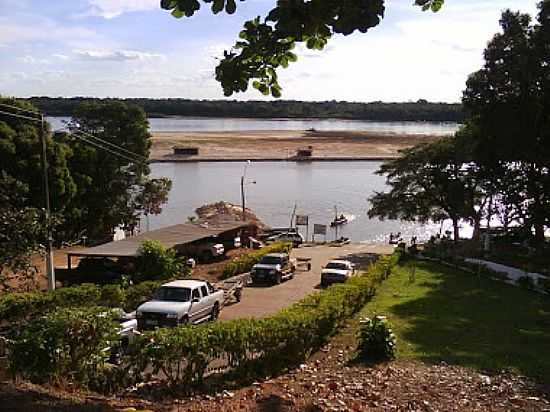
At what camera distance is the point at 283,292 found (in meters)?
24.5

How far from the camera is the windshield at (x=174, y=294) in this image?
17.2 m

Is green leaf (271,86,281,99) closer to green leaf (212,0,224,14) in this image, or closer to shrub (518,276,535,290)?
green leaf (212,0,224,14)

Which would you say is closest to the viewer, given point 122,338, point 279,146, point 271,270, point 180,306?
point 122,338

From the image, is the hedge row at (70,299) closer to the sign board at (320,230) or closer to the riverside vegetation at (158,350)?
the riverside vegetation at (158,350)

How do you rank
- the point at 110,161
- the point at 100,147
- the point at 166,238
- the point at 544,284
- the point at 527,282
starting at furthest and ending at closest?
the point at 110,161 → the point at 100,147 → the point at 166,238 → the point at 527,282 → the point at 544,284

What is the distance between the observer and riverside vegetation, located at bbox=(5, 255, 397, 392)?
891 cm

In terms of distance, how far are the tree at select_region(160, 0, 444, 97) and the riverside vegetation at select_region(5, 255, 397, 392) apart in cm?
437

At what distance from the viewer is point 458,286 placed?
24.6 m

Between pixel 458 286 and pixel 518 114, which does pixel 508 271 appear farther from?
pixel 518 114

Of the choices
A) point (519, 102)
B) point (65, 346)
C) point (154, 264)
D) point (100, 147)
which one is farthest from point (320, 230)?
point (65, 346)

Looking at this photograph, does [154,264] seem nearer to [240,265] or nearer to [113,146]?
[240,265]

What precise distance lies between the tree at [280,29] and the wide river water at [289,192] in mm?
49783

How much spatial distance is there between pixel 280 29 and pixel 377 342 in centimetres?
742

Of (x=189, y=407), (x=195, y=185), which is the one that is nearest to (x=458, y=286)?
(x=189, y=407)
